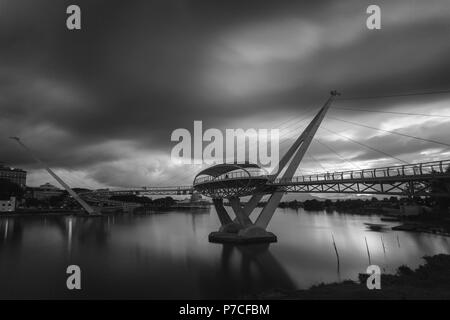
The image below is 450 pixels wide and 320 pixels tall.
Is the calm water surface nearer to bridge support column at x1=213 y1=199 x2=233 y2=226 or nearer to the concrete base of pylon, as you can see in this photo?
the concrete base of pylon

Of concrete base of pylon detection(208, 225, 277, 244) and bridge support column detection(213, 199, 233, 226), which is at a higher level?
bridge support column detection(213, 199, 233, 226)

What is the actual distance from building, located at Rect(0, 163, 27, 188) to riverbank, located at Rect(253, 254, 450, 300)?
207 metres

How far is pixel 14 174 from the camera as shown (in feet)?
580

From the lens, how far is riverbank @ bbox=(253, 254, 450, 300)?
1449 cm

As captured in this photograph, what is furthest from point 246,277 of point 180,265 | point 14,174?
point 14,174

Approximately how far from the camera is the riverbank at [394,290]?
14492mm

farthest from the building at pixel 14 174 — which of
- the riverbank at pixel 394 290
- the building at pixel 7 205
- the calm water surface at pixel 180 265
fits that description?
the riverbank at pixel 394 290

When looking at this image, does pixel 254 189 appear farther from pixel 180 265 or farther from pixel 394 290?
pixel 394 290

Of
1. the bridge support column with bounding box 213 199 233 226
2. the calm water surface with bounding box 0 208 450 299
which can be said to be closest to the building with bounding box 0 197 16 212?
the calm water surface with bounding box 0 208 450 299

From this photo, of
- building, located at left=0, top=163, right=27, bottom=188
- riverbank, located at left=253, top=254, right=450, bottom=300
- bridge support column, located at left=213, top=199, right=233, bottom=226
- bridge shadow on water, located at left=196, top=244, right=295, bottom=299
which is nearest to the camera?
riverbank, located at left=253, top=254, right=450, bottom=300

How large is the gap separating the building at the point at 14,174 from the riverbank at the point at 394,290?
8132 inches

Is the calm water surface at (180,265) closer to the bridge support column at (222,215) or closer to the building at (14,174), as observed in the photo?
the bridge support column at (222,215)

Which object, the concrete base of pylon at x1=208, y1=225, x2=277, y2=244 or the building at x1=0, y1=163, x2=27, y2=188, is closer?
the concrete base of pylon at x1=208, y1=225, x2=277, y2=244

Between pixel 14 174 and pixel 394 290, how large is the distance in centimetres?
21774
